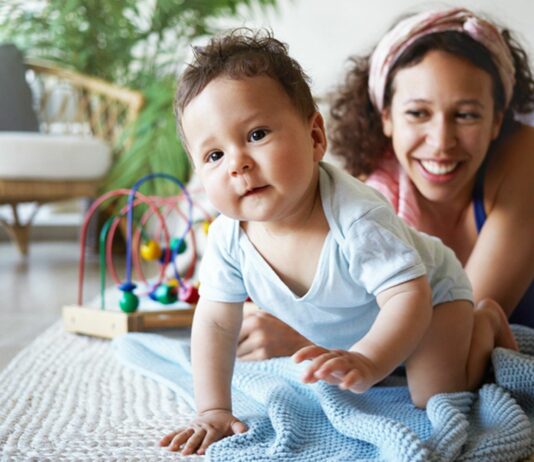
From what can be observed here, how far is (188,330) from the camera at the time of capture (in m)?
1.66

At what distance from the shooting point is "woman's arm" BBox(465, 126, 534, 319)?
4.21 feet

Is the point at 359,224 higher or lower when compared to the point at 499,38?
lower

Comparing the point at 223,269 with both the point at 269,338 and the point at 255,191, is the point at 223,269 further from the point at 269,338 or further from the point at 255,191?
the point at 269,338

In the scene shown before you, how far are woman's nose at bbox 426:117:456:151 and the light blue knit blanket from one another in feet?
1.19

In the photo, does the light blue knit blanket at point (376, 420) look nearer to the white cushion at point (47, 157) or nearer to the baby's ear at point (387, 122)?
the baby's ear at point (387, 122)

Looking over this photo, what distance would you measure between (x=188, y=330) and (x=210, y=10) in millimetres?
2133

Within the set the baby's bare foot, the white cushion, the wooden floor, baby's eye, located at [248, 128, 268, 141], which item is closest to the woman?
the baby's bare foot

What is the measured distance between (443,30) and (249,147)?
1.94ft

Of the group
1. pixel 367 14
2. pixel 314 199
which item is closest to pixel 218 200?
pixel 314 199

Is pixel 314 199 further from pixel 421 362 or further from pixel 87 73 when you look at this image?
pixel 87 73

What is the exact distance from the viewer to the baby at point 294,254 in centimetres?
88

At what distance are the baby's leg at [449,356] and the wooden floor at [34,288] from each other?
0.72m

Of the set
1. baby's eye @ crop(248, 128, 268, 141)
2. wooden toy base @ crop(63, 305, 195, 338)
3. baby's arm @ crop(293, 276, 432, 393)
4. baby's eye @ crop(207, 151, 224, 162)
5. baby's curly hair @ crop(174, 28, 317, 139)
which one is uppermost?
baby's curly hair @ crop(174, 28, 317, 139)

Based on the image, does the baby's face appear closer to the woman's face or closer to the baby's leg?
the baby's leg
